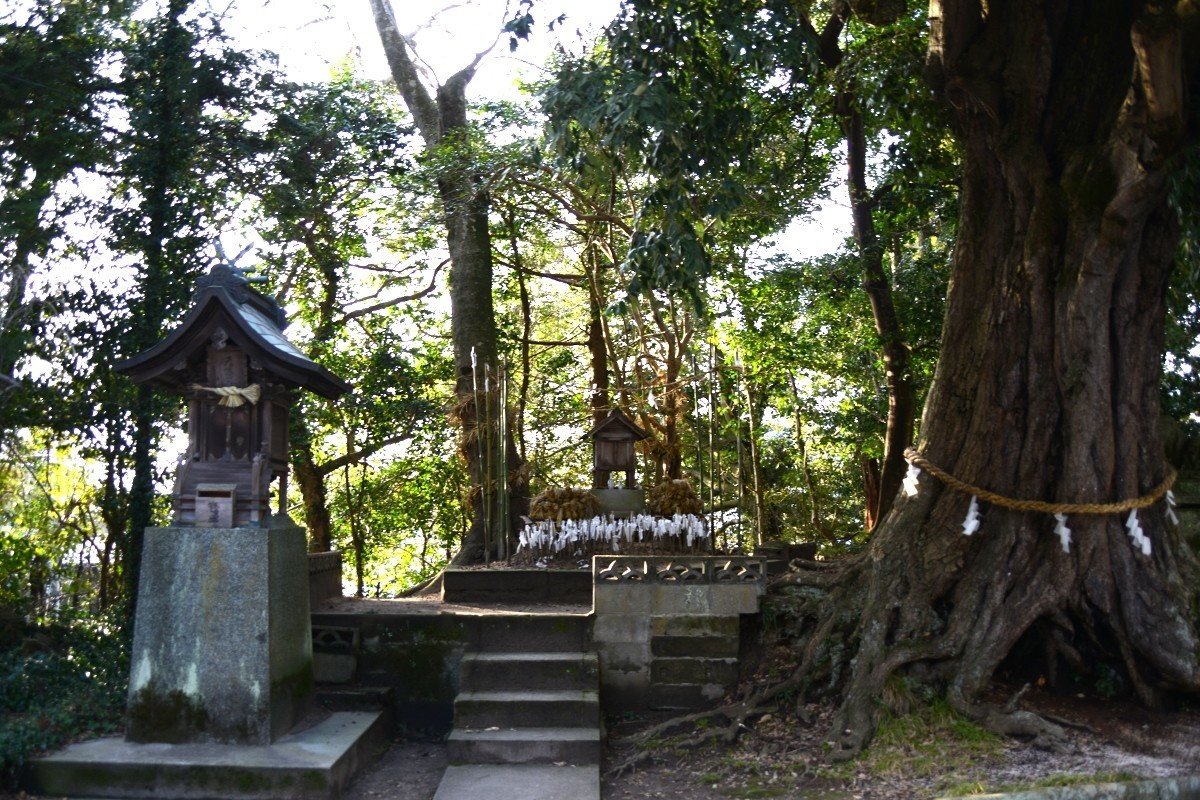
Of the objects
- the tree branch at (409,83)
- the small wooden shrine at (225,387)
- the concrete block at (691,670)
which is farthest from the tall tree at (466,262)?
the small wooden shrine at (225,387)

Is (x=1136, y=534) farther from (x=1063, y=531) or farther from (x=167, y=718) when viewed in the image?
(x=167, y=718)

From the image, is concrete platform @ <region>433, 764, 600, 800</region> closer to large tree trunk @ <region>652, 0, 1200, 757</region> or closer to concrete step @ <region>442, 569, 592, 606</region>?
large tree trunk @ <region>652, 0, 1200, 757</region>

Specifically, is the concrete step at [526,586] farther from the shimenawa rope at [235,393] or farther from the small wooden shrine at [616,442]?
the shimenawa rope at [235,393]

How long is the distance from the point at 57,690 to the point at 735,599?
5.42 meters

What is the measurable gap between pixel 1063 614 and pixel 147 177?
9.01 meters

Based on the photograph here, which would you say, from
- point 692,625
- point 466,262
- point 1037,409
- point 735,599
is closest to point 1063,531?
point 1037,409

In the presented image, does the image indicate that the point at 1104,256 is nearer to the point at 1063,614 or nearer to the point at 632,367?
the point at 1063,614

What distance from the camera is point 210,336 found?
7.27 metres

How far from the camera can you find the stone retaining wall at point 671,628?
872cm

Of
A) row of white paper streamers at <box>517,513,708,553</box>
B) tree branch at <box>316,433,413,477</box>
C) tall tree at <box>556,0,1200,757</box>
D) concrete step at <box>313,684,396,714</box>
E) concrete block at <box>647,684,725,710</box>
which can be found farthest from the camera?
tree branch at <box>316,433,413,477</box>

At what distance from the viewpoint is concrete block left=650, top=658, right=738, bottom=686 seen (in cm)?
872

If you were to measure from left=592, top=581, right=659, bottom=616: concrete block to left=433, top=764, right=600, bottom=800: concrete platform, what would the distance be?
1.72 m

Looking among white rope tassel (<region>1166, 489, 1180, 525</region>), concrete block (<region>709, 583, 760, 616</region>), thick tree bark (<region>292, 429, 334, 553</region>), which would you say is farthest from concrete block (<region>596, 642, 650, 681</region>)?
thick tree bark (<region>292, 429, 334, 553</region>)

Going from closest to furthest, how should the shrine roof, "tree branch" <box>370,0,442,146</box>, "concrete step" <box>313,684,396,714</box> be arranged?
"concrete step" <box>313,684,396,714</box>, the shrine roof, "tree branch" <box>370,0,442,146</box>
